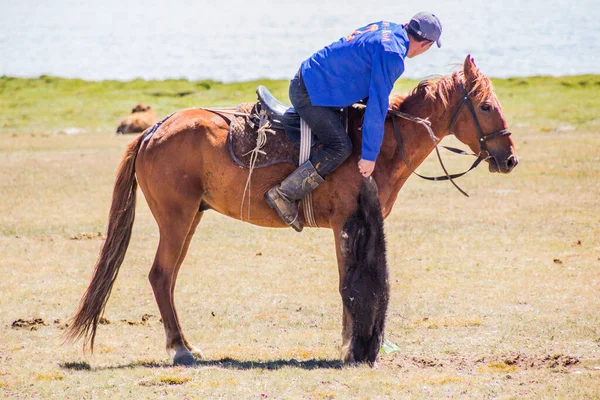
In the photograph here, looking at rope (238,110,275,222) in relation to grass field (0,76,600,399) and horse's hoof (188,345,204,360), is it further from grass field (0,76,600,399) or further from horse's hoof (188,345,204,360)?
grass field (0,76,600,399)

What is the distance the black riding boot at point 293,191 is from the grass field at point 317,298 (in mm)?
1225

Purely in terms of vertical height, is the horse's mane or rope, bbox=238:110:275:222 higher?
the horse's mane

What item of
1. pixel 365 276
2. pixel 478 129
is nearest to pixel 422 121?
pixel 478 129

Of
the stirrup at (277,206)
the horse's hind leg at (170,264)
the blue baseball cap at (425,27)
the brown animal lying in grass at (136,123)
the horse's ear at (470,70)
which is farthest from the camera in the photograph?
the brown animal lying in grass at (136,123)

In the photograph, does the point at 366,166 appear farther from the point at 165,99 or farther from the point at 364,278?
the point at 165,99

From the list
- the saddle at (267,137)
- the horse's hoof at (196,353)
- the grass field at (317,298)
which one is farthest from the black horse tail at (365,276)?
the horse's hoof at (196,353)

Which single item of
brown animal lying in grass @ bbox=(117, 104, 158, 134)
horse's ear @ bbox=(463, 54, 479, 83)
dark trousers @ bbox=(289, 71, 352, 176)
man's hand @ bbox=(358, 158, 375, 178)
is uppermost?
horse's ear @ bbox=(463, 54, 479, 83)

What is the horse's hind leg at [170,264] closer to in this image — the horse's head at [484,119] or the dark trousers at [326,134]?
the dark trousers at [326,134]

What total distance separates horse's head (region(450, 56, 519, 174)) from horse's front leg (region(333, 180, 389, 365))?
1.02m

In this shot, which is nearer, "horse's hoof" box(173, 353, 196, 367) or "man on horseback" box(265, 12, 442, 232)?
"man on horseback" box(265, 12, 442, 232)

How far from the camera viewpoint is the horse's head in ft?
22.8

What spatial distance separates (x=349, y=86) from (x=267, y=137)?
891mm

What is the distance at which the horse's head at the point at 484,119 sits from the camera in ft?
22.8

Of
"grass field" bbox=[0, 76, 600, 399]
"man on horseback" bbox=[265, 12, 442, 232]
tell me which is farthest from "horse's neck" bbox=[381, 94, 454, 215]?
"grass field" bbox=[0, 76, 600, 399]
